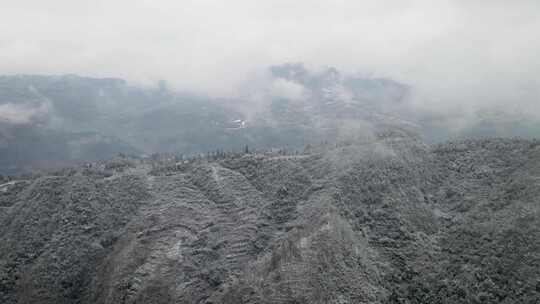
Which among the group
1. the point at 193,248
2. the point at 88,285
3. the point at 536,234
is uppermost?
the point at 536,234

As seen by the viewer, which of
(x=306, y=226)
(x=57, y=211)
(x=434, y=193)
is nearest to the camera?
(x=306, y=226)

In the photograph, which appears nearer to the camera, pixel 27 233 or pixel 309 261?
pixel 309 261

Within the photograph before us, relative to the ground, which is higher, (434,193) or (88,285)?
(434,193)

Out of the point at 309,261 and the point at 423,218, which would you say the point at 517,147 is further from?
the point at 309,261

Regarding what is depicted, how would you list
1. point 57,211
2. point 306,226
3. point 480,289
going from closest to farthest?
1. point 480,289
2. point 306,226
3. point 57,211

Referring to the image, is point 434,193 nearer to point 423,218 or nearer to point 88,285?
point 423,218

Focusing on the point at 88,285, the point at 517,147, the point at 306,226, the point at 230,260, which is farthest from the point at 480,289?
the point at 88,285

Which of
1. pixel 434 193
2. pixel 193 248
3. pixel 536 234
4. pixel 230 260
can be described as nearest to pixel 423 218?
pixel 434 193
